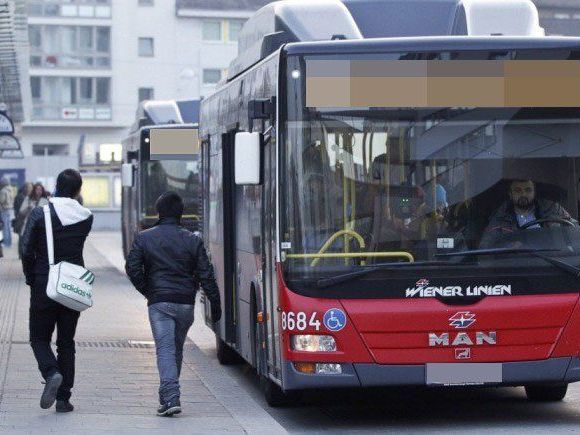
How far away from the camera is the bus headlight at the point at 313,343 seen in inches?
397

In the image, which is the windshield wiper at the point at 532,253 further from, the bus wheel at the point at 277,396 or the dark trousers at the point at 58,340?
the dark trousers at the point at 58,340

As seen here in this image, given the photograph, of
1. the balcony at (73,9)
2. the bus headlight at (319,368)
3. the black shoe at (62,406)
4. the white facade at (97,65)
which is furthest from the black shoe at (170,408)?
the balcony at (73,9)

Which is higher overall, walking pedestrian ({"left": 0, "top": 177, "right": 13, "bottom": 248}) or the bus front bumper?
the bus front bumper

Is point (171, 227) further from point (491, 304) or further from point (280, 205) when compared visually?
point (491, 304)

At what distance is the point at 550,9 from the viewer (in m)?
38.6

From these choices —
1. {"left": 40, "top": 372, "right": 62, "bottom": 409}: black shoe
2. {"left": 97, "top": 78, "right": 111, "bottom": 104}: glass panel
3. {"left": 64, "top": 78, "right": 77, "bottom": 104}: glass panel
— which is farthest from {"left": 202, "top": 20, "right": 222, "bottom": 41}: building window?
{"left": 40, "top": 372, "right": 62, "bottom": 409}: black shoe

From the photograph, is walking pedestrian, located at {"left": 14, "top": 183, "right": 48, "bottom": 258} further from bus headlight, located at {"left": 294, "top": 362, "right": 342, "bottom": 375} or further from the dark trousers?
bus headlight, located at {"left": 294, "top": 362, "right": 342, "bottom": 375}

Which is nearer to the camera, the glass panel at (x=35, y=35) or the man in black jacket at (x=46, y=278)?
the man in black jacket at (x=46, y=278)

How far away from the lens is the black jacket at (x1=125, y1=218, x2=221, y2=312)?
10.7 m

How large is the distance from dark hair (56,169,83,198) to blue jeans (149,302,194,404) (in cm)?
97

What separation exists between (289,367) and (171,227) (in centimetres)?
137

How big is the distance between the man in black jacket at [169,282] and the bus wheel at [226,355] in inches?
154

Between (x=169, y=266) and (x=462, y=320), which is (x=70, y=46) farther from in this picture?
(x=462, y=320)

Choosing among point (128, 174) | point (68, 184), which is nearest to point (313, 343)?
point (68, 184)
